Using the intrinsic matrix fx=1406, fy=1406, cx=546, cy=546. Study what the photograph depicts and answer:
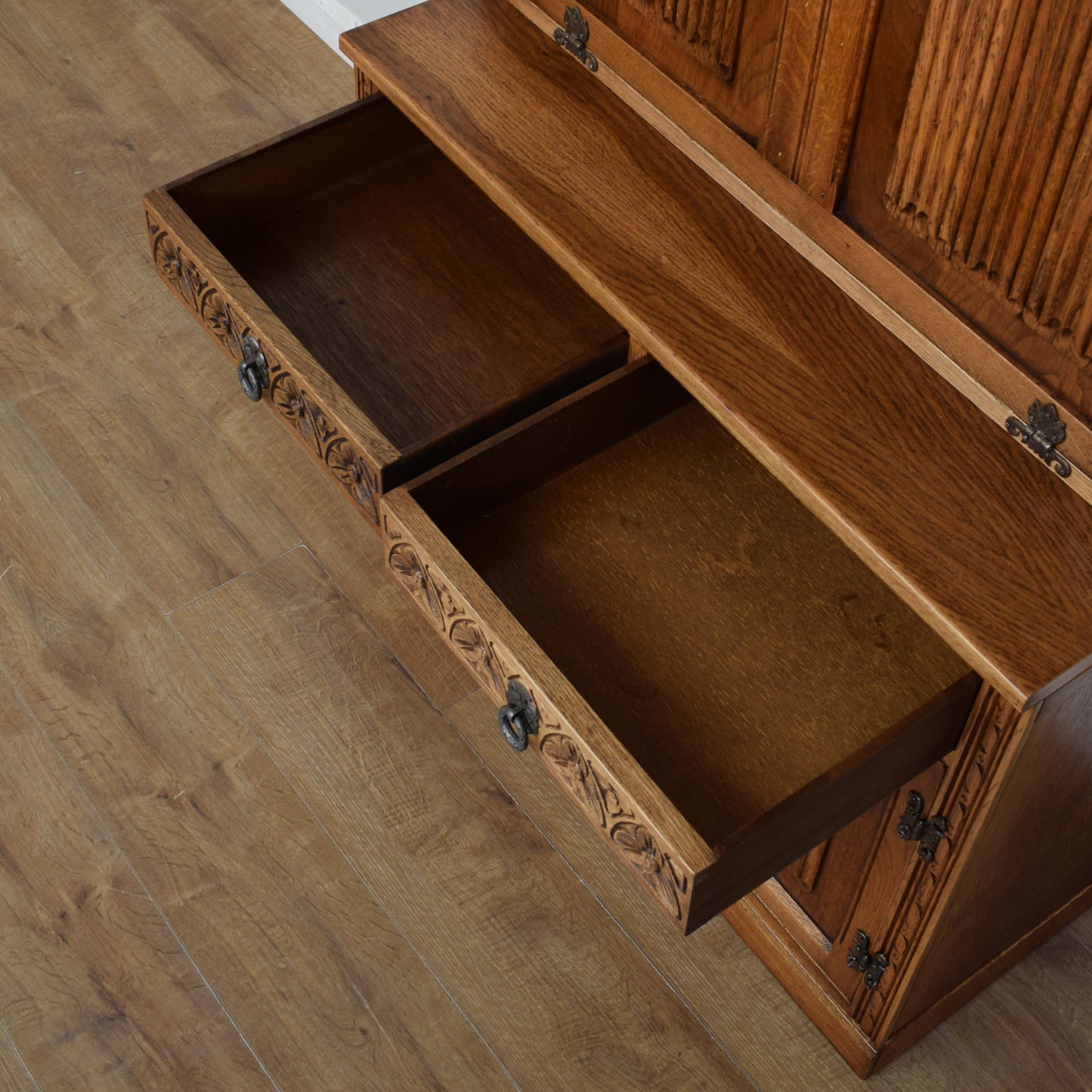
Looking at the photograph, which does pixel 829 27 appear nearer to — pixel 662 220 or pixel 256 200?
pixel 662 220

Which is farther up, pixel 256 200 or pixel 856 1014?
pixel 256 200

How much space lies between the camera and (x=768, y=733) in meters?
1.08

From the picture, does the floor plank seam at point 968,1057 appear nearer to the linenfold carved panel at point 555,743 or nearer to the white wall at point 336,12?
the linenfold carved panel at point 555,743

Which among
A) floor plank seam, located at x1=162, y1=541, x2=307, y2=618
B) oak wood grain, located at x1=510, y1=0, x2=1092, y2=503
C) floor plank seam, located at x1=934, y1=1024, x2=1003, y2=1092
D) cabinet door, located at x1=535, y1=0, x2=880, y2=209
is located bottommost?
floor plank seam, located at x1=934, y1=1024, x2=1003, y2=1092

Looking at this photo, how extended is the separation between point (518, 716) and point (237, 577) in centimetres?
79

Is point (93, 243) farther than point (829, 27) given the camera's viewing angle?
Yes

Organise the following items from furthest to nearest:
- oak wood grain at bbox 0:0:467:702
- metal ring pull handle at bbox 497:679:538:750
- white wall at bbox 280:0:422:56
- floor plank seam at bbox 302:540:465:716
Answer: white wall at bbox 280:0:422:56, oak wood grain at bbox 0:0:467:702, floor plank seam at bbox 302:540:465:716, metal ring pull handle at bbox 497:679:538:750

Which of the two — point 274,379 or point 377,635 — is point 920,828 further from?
point 377,635

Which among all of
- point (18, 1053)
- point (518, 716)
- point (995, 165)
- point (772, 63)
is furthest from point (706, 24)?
point (18, 1053)

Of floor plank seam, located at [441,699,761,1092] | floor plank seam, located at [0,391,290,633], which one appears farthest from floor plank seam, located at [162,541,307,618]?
floor plank seam, located at [441,699,761,1092]

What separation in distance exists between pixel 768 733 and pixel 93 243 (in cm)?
148

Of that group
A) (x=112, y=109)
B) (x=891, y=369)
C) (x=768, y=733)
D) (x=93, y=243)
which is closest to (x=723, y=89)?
Result: (x=891, y=369)

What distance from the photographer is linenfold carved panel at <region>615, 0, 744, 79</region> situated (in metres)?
1.08

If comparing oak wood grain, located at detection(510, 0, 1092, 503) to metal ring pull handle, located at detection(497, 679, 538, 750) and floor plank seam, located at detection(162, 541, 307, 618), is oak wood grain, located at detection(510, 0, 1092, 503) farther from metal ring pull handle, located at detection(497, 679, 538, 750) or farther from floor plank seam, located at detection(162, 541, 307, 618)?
floor plank seam, located at detection(162, 541, 307, 618)
